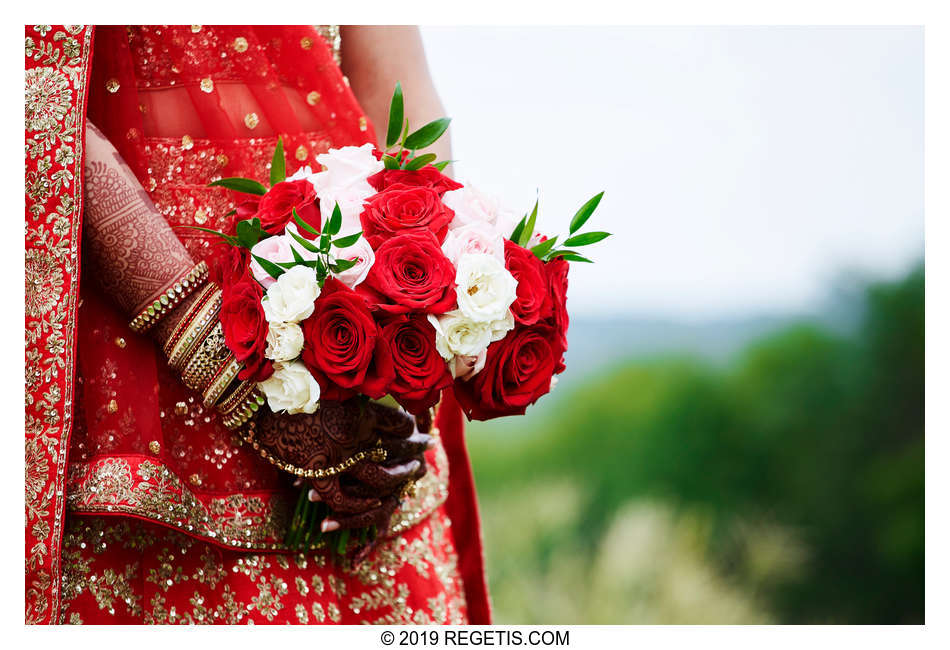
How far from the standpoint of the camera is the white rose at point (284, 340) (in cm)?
85

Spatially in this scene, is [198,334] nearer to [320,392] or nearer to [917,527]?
[320,392]

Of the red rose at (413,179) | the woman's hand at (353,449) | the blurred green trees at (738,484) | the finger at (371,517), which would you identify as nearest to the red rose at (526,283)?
the red rose at (413,179)

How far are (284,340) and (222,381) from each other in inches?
5.3

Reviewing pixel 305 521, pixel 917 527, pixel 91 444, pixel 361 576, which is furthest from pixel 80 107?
pixel 917 527

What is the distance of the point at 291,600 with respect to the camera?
1.03 m

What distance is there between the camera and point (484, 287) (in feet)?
2.81

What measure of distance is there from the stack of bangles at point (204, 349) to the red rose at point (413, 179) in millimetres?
218

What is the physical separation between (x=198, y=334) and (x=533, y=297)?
37 cm

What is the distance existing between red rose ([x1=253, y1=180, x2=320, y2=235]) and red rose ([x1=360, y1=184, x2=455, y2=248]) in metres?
0.06

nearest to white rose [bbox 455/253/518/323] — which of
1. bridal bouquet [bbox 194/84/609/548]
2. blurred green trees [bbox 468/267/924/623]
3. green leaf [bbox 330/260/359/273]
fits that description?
bridal bouquet [bbox 194/84/609/548]

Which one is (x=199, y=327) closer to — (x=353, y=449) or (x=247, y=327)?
(x=247, y=327)

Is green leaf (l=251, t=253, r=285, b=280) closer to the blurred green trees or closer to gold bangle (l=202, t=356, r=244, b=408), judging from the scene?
gold bangle (l=202, t=356, r=244, b=408)

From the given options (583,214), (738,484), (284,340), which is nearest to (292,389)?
(284,340)
